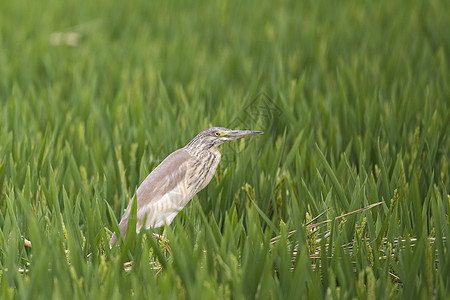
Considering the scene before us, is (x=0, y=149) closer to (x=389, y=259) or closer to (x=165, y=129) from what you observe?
(x=165, y=129)

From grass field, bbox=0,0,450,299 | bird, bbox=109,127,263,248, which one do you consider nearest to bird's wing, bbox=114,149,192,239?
bird, bbox=109,127,263,248

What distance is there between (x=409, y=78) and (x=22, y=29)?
9.92ft

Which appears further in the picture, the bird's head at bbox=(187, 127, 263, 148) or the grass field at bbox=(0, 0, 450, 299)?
the bird's head at bbox=(187, 127, 263, 148)

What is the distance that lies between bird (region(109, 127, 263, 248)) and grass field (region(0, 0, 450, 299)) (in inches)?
3.2

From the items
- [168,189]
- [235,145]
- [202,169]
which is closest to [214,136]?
[202,169]

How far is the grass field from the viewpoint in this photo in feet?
6.59

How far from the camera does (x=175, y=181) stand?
2168 mm

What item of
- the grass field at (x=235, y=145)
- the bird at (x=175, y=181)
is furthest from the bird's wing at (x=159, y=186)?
the grass field at (x=235, y=145)

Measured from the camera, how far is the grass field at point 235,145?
2.01m

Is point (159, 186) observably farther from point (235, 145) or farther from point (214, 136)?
point (235, 145)

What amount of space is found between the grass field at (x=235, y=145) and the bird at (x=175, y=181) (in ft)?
0.27

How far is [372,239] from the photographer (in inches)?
90.4

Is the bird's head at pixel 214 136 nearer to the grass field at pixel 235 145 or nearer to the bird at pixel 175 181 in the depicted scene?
the bird at pixel 175 181

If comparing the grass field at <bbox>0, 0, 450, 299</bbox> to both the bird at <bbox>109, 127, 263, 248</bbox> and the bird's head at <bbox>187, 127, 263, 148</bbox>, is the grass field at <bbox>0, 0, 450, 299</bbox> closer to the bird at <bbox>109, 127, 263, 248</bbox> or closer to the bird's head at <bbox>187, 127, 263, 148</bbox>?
the bird at <bbox>109, 127, 263, 248</bbox>
